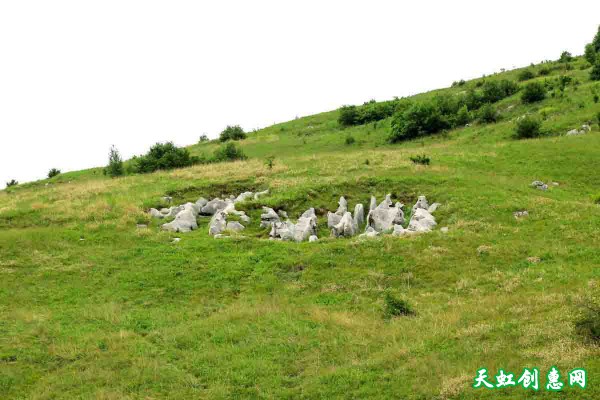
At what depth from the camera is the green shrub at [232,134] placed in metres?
64.4

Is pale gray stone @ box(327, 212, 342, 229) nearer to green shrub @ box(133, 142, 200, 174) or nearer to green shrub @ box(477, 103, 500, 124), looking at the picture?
green shrub @ box(133, 142, 200, 174)

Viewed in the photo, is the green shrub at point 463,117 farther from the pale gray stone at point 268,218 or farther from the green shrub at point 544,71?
the pale gray stone at point 268,218

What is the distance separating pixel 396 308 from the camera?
16.2 m

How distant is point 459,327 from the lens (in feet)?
45.9

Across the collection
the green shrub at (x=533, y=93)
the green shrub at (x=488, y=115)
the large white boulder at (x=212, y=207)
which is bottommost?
the large white boulder at (x=212, y=207)

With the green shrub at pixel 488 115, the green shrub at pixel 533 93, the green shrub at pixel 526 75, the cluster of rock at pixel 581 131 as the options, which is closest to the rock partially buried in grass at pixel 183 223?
the cluster of rock at pixel 581 131

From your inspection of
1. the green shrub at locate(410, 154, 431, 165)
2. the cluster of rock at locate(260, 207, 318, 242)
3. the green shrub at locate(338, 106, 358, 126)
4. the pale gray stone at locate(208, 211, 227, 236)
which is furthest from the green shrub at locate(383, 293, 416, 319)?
the green shrub at locate(338, 106, 358, 126)

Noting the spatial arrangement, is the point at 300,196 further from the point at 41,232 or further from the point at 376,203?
the point at 41,232

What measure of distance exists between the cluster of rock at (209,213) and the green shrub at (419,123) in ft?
71.5

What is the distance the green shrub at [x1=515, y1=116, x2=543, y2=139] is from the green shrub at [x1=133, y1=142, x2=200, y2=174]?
25.8 m

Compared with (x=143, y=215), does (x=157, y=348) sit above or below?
below

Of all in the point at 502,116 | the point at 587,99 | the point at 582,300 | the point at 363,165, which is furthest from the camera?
the point at 502,116

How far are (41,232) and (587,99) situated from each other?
1607 inches

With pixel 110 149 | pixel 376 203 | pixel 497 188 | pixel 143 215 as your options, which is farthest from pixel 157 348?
pixel 110 149
